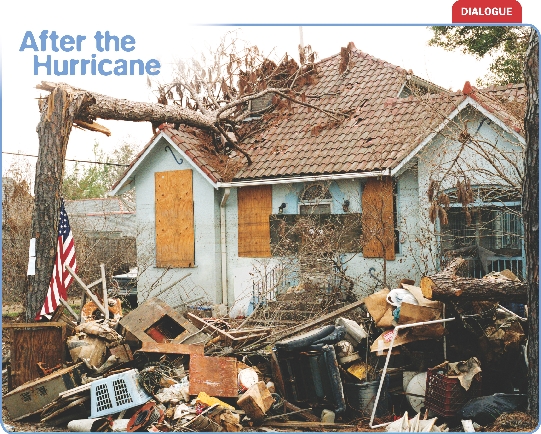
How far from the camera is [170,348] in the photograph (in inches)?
324

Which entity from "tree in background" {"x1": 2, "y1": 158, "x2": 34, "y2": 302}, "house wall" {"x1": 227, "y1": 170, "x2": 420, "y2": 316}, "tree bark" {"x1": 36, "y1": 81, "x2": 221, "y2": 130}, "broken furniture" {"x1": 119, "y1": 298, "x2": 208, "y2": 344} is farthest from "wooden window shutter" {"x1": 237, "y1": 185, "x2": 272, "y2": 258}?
"broken furniture" {"x1": 119, "y1": 298, "x2": 208, "y2": 344}

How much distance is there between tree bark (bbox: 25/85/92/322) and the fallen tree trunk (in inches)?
204

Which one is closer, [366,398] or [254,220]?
[366,398]

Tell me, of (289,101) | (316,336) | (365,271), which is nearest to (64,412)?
(316,336)

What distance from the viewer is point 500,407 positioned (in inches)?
268

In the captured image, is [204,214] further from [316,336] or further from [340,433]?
[340,433]

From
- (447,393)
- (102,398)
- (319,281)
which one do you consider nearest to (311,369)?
(447,393)

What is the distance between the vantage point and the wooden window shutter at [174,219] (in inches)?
586

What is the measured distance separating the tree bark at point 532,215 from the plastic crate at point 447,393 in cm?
101

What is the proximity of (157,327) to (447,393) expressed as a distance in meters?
4.27

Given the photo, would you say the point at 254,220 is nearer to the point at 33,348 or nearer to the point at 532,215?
the point at 33,348

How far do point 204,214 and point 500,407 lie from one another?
9.15 meters

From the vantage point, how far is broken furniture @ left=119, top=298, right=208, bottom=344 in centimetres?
875

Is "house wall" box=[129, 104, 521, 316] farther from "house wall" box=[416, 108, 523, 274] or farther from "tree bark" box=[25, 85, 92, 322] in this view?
"tree bark" box=[25, 85, 92, 322]
